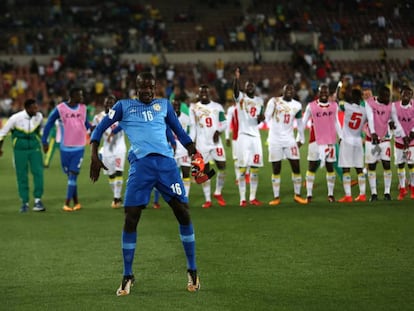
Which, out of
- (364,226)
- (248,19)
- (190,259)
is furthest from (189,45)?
(190,259)

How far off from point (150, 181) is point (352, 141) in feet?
25.1

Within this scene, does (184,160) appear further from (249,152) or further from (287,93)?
(287,93)

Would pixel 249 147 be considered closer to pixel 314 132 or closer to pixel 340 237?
pixel 314 132

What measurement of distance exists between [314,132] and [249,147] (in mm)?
1416

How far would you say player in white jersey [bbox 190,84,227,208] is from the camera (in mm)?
15625

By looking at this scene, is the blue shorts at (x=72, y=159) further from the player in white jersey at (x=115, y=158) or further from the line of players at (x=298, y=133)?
the line of players at (x=298, y=133)

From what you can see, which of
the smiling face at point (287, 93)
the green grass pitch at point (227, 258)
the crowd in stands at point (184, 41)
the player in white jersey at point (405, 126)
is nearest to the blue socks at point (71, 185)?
the green grass pitch at point (227, 258)

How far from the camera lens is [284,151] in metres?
15.7

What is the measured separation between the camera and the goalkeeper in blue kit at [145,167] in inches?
350

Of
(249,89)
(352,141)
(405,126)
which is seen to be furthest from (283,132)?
(405,126)

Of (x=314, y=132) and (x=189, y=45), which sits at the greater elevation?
(x=189, y=45)

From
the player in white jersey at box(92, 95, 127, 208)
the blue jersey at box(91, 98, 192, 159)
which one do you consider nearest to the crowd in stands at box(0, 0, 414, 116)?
the player in white jersey at box(92, 95, 127, 208)

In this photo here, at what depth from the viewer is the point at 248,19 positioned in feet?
151

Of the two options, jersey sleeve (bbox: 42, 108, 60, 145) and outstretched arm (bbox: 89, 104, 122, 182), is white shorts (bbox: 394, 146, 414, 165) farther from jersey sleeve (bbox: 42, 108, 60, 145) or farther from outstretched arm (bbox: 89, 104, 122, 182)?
outstretched arm (bbox: 89, 104, 122, 182)
